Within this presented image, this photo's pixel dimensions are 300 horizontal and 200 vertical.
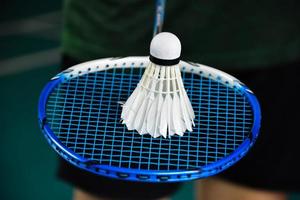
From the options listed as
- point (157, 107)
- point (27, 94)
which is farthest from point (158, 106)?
point (27, 94)

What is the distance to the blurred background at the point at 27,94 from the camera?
134cm

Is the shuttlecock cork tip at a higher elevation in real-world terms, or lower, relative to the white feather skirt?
higher

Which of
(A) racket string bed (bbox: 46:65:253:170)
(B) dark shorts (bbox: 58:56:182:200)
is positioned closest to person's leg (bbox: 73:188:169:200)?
(B) dark shorts (bbox: 58:56:182:200)

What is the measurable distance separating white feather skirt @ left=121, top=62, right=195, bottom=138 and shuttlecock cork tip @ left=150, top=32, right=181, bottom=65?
0.04 metres

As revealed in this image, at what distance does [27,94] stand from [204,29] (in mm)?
856

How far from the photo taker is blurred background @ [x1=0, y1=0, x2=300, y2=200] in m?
1.34

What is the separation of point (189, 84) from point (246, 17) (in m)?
0.12

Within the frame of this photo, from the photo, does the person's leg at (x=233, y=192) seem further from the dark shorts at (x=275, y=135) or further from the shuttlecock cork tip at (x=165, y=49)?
the shuttlecock cork tip at (x=165, y=49)

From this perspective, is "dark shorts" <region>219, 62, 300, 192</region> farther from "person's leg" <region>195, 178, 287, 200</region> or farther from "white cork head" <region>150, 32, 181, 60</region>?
"white cork head" <region>150, 32, 181, 60</region>

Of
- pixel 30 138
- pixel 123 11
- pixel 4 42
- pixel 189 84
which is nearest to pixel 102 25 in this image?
pixel 123 11

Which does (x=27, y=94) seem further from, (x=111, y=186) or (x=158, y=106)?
(x=158, y=106)

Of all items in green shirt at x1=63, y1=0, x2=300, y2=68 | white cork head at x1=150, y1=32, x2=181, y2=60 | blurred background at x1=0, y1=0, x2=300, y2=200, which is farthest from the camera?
blurred background at x1=0, y1=0, x2=300, y2=200

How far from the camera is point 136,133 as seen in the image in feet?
2.27

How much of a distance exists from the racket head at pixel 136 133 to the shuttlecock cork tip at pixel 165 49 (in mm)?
98
